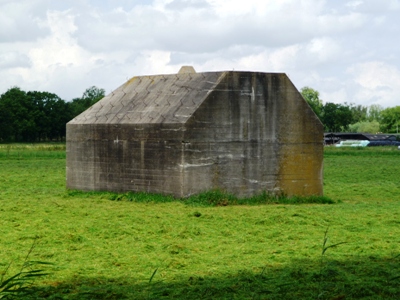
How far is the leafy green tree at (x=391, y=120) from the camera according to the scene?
6883 inches

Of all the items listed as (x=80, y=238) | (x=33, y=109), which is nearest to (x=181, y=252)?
(x=80, y=238)

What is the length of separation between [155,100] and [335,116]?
135 meters

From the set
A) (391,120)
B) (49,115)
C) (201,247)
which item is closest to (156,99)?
(201,247)

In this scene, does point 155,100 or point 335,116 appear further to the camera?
point 335,116

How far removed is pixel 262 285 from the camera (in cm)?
996

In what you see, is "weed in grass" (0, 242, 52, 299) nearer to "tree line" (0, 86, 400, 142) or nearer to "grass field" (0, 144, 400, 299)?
"grass field" (0, 144, 400, 299)

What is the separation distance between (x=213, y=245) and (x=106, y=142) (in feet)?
33.1

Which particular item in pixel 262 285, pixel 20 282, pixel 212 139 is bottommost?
pixel 262 285

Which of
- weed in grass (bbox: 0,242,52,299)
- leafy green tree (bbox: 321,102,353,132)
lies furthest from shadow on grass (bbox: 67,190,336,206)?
leafy green tree (bbox: 321,102,353,132)

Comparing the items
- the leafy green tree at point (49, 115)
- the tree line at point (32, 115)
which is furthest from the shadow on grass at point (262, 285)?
the leafy green tree at point (49, 115)

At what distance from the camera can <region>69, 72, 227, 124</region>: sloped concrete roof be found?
21328mm

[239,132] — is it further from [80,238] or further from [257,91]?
[80,238]

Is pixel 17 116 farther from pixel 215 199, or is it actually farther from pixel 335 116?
pixel 215 199

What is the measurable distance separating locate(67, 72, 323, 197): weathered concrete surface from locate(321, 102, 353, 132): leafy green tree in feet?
438
